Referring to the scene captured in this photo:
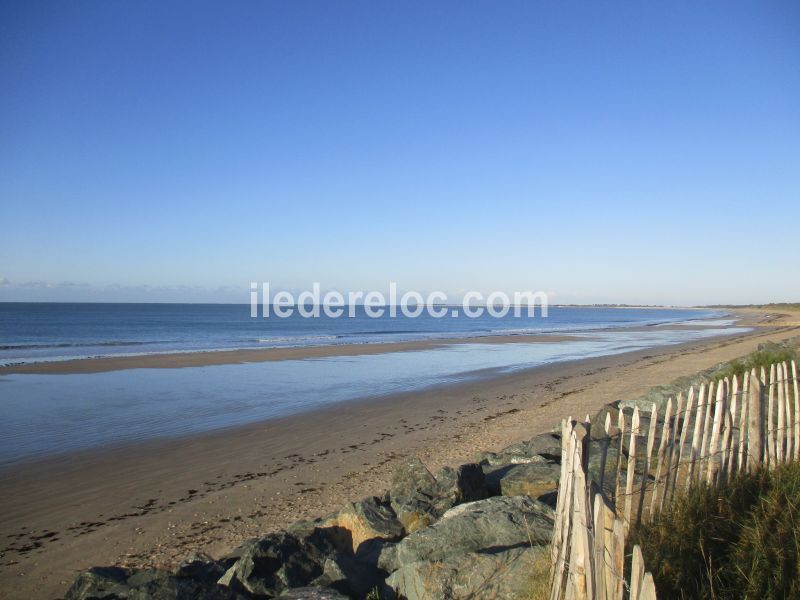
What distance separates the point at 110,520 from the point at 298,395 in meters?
10.1

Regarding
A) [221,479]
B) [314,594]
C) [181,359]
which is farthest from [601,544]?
[181,359]

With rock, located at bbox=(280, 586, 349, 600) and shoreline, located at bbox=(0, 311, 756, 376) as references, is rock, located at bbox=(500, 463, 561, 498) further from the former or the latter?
shoreline, located at bbox=(0, 311, 756, 376)

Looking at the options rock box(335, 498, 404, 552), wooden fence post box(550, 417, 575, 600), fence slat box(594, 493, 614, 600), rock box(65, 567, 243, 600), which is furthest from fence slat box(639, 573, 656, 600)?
rock box(335, 498, 404, 552)

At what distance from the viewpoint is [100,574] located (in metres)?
4.66

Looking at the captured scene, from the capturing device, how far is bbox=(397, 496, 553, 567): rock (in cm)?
458

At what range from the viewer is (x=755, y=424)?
5.80 metres

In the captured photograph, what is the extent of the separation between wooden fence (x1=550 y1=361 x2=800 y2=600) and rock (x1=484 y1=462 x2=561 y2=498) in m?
0.57

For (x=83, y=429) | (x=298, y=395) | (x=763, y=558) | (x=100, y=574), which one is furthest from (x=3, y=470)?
(x=763, y=558)

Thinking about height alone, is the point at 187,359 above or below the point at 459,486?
below

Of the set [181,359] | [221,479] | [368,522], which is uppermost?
[368,522]

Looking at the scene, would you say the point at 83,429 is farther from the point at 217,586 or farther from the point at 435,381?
the point at 435,381

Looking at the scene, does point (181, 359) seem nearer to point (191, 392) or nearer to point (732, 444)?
point (191, 392)

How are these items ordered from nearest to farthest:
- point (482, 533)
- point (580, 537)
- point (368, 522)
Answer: point (580, 537)
point (482, 533)
point (368, 522)

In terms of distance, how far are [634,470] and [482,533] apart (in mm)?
1416
